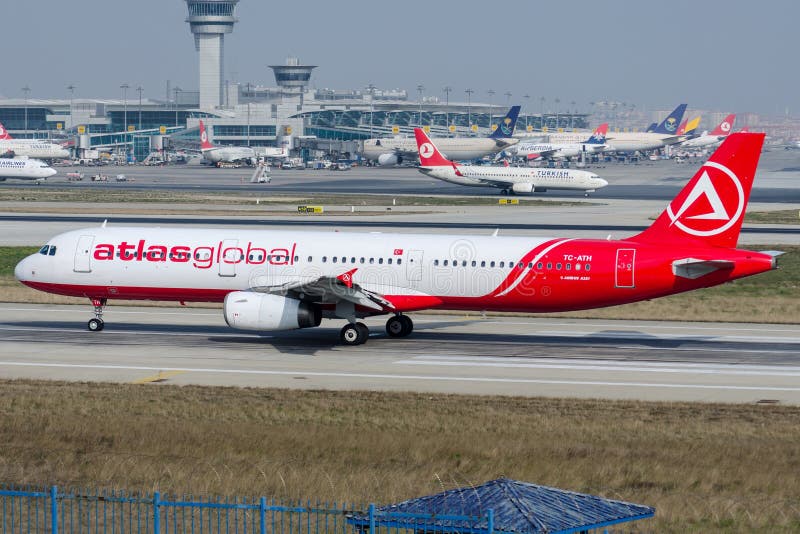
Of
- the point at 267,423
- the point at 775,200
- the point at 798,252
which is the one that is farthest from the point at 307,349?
the point at 775,200

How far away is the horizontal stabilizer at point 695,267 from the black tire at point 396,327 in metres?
10.1

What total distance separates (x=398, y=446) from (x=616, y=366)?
13.9 metres

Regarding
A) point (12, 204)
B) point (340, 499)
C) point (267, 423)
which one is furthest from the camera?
point (12, 204)

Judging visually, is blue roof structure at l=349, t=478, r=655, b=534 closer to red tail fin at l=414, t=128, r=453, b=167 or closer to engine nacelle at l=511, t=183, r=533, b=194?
engine nacelle at l=511, t=183, r=533, b=194

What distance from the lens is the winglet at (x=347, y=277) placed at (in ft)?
124

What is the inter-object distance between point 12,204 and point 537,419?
86.7 m

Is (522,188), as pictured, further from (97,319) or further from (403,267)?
(97,319)

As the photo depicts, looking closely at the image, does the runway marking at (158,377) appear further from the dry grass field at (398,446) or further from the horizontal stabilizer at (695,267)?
the horizontal stabilizer at (695,267)

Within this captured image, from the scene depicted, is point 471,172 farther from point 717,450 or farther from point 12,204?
point 717,450

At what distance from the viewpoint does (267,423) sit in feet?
87.0

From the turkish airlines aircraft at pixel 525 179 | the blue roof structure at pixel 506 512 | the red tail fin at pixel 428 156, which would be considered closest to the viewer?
the blue roof structure at pixel 506 512

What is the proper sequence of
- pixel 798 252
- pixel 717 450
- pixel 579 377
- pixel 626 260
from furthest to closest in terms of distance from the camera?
pixel 798 252 < pixel 626 260 < pixel 579 377 < pixel 717 450

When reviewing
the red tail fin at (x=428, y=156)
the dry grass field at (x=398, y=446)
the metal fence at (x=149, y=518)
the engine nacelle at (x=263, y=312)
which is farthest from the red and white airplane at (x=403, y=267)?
the red tail fin at (x=428, y=156)

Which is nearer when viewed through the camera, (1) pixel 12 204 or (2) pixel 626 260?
(2) pixel 626 260
